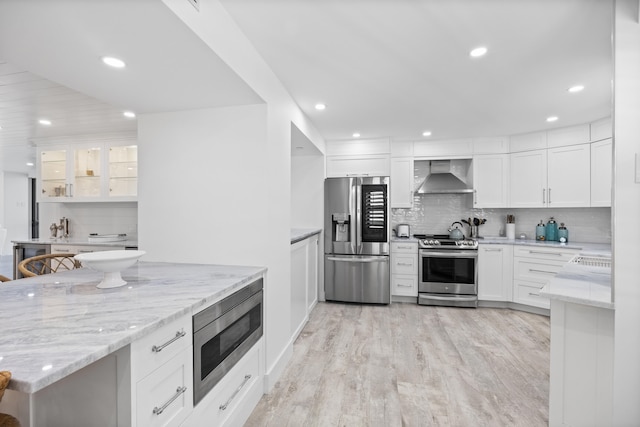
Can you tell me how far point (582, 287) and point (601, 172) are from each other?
283 centimetres

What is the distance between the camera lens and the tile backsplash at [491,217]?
13.2ft

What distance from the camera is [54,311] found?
1.23 meters

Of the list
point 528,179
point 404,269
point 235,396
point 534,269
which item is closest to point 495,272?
point 534,269

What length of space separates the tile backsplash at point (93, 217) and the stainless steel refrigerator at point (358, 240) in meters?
2.76

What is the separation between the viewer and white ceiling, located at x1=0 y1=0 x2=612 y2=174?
4.42ft

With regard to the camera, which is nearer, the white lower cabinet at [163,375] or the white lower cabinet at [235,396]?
the white lower cabinet at [163,375]

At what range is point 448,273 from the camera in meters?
4.16

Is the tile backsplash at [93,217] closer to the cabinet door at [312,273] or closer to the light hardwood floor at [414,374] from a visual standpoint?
the cabinet door at [312,273]

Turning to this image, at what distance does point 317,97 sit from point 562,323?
7.86 feet

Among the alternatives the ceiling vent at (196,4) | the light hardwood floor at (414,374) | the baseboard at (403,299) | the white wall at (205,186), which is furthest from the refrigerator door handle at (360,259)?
the ceiling vent at (196,4)

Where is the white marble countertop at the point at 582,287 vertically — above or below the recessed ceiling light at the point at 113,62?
below

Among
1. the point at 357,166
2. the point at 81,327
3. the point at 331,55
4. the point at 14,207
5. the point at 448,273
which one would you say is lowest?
the point at 448,273

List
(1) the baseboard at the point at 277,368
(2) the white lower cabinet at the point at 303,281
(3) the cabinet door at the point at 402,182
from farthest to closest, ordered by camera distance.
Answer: (3) the cabinet door at the point at 402,182 → (2) the white lower cabinet at the point at 303,281 → (1) the baseboard at the point at 277,368

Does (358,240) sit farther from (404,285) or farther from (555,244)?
(555,244)
